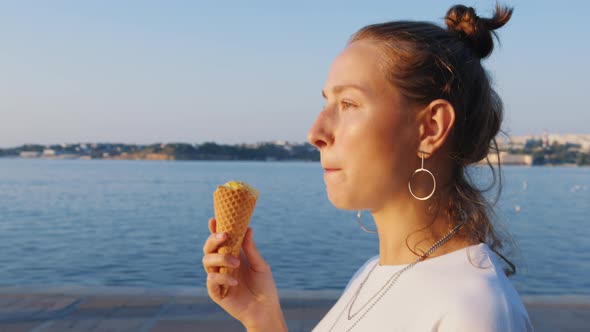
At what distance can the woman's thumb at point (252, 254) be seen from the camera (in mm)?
1770

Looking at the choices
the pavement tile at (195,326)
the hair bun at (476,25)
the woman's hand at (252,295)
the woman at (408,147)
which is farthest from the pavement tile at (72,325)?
the hair bun at (476,25)

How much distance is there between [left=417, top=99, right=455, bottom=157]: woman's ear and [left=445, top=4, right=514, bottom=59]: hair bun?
0.82 ft

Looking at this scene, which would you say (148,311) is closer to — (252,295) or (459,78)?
(252,295)

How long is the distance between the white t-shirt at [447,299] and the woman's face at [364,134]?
0.21 meters

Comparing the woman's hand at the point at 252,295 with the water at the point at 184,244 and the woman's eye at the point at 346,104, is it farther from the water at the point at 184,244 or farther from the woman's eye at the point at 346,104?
the water at the point at 184,244

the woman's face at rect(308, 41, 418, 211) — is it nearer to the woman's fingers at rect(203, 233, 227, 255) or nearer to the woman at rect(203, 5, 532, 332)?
the woman at rect(203, 5, 532, 332)

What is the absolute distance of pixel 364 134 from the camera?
4.54ft

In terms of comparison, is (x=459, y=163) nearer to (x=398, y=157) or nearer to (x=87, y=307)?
(x=398, y=157)

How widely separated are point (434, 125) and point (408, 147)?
0.09m

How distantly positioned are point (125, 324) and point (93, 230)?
2003 cm

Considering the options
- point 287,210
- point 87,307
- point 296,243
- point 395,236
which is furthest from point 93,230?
point 395,236

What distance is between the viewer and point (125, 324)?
16.3ft

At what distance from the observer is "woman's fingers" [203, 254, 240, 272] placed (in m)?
1.53

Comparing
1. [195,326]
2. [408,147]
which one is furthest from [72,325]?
[408,147]
